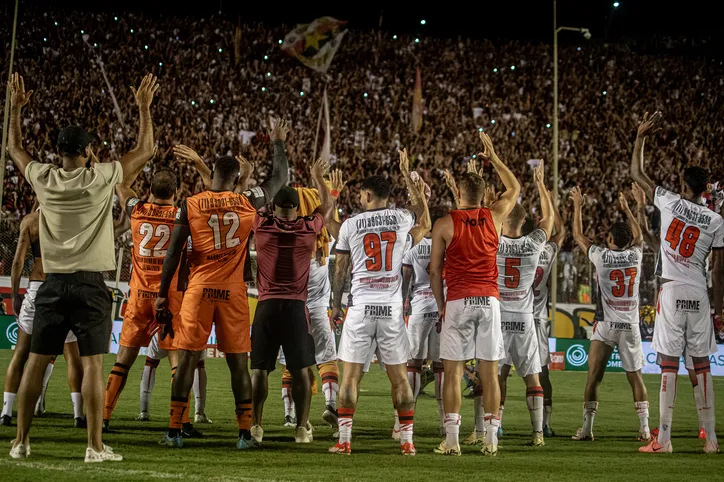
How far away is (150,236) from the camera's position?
918 centimetres

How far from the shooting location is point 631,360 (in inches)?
418

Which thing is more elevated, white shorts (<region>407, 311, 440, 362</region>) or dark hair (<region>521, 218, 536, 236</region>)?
dark hair (<region>521, 218, 536, 236</region>)

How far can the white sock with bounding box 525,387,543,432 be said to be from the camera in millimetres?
9641

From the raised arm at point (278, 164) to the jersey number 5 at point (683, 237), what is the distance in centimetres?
416

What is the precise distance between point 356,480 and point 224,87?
28.4m

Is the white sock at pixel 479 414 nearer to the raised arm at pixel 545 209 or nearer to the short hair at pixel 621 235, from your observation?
the raised arm at pixel 545 209

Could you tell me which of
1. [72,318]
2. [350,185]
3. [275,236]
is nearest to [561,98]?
[350,185]

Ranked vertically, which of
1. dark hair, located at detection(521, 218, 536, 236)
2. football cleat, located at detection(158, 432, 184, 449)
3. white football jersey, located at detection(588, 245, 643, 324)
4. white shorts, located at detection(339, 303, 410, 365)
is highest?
dark hair, located at detection(521, 218, 536, 236)

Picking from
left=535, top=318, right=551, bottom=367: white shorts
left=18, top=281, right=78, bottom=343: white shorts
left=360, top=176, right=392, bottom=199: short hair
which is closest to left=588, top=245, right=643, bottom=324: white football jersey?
left=535, top=318, right=551, bottom=367: white shorts

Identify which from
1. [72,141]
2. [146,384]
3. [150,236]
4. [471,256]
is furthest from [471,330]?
[72,141]

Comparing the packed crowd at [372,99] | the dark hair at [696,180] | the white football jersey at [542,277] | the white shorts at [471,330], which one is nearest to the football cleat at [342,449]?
the white shorts at [471,330]

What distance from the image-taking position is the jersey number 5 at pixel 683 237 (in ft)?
30.6

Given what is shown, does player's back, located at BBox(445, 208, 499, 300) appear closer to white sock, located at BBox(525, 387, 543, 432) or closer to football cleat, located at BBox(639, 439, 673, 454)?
white sock, located at BBox(525, 387, 543, 432)

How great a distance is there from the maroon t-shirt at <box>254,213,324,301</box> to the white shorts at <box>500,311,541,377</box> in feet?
8.28
